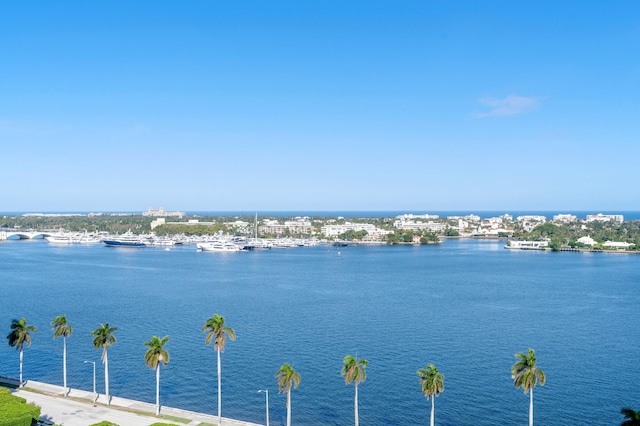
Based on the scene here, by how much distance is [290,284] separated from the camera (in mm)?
82500

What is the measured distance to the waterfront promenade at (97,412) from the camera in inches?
1077

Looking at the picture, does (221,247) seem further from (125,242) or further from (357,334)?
(357,334)

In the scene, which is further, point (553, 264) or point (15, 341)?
point (553, 264)

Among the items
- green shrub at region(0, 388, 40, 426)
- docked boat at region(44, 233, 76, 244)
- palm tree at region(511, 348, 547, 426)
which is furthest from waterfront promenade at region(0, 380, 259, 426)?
docked boat at region(44, 233, 76, 244)

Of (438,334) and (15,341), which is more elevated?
(15,341)

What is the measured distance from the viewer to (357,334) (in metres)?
50.7

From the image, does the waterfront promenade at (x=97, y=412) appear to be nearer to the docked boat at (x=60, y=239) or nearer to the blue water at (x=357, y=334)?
the blue water at (x=357, y=334)

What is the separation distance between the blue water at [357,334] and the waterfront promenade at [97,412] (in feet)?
13.4

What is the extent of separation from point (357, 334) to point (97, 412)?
2609cm

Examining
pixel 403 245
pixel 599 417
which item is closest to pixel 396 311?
pixel 599 417

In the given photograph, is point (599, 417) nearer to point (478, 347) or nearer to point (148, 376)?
point (478, 347)

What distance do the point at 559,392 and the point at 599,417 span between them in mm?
3988

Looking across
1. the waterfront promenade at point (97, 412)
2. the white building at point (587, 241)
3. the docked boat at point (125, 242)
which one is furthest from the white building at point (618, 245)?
the waterfront promenade at point (97, 412)

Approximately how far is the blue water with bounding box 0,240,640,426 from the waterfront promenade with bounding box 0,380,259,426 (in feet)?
13.4
